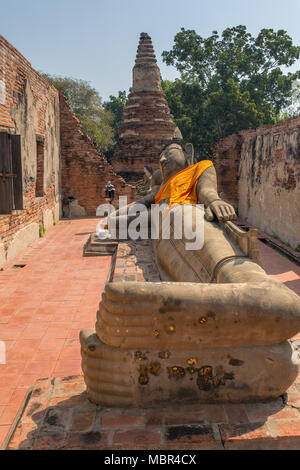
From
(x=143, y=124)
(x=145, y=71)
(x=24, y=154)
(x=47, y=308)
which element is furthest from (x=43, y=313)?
(x=145, y=71)

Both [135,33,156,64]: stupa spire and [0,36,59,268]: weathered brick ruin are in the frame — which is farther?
[135,33,156,64]: stupa spire

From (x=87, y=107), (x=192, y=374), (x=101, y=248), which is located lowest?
(x=101, y=248)

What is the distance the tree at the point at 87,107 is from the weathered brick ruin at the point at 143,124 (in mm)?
5563

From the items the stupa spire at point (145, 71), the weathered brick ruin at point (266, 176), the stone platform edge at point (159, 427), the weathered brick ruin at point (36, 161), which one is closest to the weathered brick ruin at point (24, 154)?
the weathered brick ruin at point (36, 161)

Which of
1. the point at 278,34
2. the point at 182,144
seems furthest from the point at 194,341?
the point at 278,34

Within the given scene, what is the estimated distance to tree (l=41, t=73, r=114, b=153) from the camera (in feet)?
72.4

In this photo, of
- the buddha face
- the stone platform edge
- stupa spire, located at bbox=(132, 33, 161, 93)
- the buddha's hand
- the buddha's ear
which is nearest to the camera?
the stone platform edge

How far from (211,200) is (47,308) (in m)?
2.08

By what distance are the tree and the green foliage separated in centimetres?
430

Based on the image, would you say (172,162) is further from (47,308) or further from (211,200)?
(47,308)

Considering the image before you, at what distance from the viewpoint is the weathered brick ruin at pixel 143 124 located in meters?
16.0

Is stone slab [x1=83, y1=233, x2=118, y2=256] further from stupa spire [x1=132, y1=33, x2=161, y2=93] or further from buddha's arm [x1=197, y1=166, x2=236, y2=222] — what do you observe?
stupa spire [x1=132, y1=33, x2=161, y2=93]

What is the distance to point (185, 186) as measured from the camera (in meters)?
4.68

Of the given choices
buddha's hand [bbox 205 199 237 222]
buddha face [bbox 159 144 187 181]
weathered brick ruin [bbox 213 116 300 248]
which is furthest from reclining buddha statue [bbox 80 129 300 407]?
weathered brick ruin [bbox 213 116 300 248]
